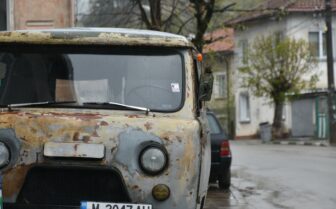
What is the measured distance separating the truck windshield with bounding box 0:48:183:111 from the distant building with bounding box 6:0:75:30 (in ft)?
30.8

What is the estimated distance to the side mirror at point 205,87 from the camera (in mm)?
6074

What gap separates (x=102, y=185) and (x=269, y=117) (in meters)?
39.8

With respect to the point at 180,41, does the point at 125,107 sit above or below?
below

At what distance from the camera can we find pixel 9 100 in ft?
19.1

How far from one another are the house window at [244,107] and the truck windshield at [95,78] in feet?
138

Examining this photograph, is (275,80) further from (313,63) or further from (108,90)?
(108,90)

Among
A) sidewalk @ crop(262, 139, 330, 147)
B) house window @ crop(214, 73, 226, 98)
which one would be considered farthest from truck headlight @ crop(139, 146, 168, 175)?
house window @ crop(214, 73, 226, 98)

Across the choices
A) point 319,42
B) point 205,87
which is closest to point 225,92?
point 319,42

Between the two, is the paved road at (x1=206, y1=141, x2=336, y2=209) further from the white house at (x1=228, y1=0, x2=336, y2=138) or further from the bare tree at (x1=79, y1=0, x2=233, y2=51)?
the white house at (x1=228, y1=0, x2=336, y2=138)

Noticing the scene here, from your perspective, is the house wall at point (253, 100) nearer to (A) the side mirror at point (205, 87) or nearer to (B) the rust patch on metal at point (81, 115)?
(A) the side mirror at point (205, 87)

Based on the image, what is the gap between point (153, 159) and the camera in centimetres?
538

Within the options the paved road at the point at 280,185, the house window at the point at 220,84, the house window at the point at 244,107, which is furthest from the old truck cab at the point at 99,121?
the house window at the point at 220,84

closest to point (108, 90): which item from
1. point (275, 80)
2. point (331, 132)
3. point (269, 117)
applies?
point (331, 132)

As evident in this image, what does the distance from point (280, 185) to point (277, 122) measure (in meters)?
23.9
